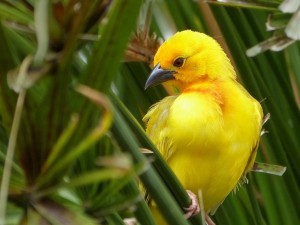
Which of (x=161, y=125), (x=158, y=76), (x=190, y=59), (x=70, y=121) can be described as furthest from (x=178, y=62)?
(x=70, y=121)

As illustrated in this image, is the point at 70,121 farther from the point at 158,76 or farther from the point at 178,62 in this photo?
the point at 178,62

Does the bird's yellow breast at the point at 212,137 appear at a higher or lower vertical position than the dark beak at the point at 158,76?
lower

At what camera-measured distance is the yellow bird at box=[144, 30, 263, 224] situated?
2.00m

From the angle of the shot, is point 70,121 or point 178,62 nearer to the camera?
point 70,121

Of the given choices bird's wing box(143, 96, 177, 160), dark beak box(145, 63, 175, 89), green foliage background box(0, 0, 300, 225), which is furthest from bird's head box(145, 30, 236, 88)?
green foliage background box(0, 0, 300, 225)

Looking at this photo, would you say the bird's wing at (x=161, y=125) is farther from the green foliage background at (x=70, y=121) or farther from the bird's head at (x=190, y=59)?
the green foliage background at (x=70, y=121)

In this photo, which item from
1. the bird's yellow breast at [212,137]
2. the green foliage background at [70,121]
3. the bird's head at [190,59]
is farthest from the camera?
the bird's head at [190,59]

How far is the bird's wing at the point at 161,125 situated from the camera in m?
2.03

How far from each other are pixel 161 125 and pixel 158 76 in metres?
0.18

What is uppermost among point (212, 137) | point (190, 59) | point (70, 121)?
point (70, 121)

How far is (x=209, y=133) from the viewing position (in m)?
1.97

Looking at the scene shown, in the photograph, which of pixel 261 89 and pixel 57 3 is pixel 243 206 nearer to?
pixel 261 89

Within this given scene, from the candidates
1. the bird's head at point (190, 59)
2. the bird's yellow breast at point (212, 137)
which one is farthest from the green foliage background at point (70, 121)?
the bird's head at point (190, 59)

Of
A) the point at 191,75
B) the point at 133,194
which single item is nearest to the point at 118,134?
the point at 133,194
